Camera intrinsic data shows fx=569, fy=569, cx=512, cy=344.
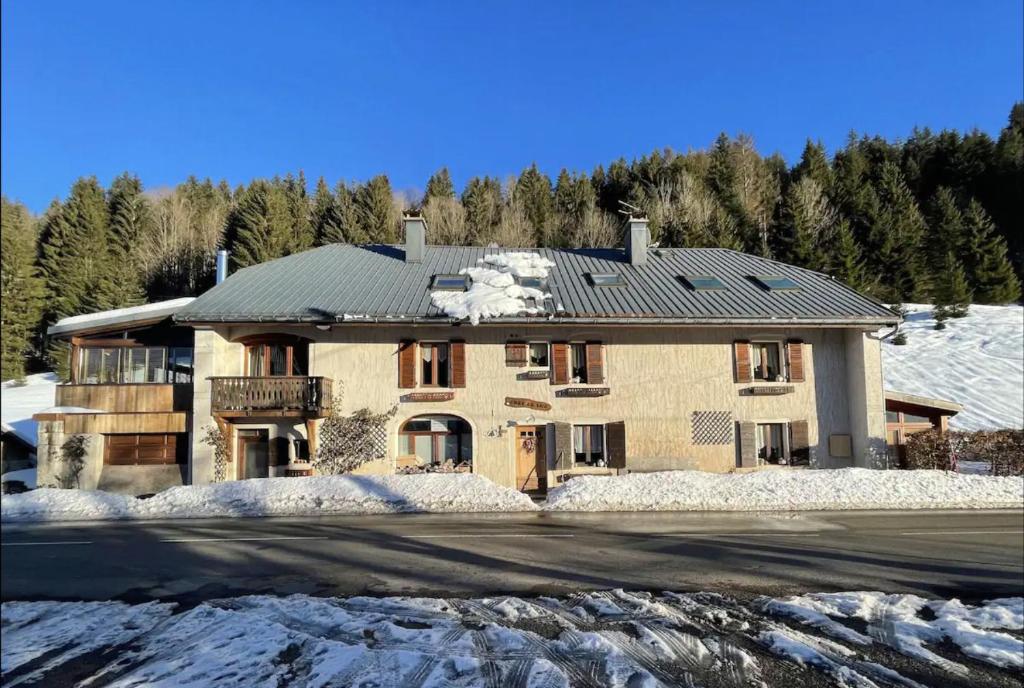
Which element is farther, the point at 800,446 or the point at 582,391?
the point at 800,446

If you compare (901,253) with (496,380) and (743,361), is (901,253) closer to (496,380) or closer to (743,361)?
(743,361)

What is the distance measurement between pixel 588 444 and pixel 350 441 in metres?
7.51

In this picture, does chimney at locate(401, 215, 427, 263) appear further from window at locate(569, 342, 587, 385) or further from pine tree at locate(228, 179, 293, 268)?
pine tree at locate(228, 179, 293, 268)

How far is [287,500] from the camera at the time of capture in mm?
14656

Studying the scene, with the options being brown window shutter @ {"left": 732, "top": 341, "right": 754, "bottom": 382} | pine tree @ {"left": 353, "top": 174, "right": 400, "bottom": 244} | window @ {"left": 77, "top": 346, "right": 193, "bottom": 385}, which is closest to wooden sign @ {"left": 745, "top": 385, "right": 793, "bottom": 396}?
brown window shutter @ {"left": 732, "top": 341, "right": 754, "bottom": 382}

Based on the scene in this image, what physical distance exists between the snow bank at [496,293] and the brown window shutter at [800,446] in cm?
921

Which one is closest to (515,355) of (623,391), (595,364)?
(595,364)

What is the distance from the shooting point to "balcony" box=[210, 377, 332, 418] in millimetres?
16891

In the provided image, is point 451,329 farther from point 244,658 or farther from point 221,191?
point 221,191

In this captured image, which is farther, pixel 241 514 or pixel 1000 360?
pixel 1000 360

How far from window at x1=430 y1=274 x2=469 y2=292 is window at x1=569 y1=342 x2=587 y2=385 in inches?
171

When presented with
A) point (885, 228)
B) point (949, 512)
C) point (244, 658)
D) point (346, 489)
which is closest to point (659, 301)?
point (949, 512)

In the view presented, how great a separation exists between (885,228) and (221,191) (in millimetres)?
61428

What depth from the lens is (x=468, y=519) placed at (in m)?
13.1
